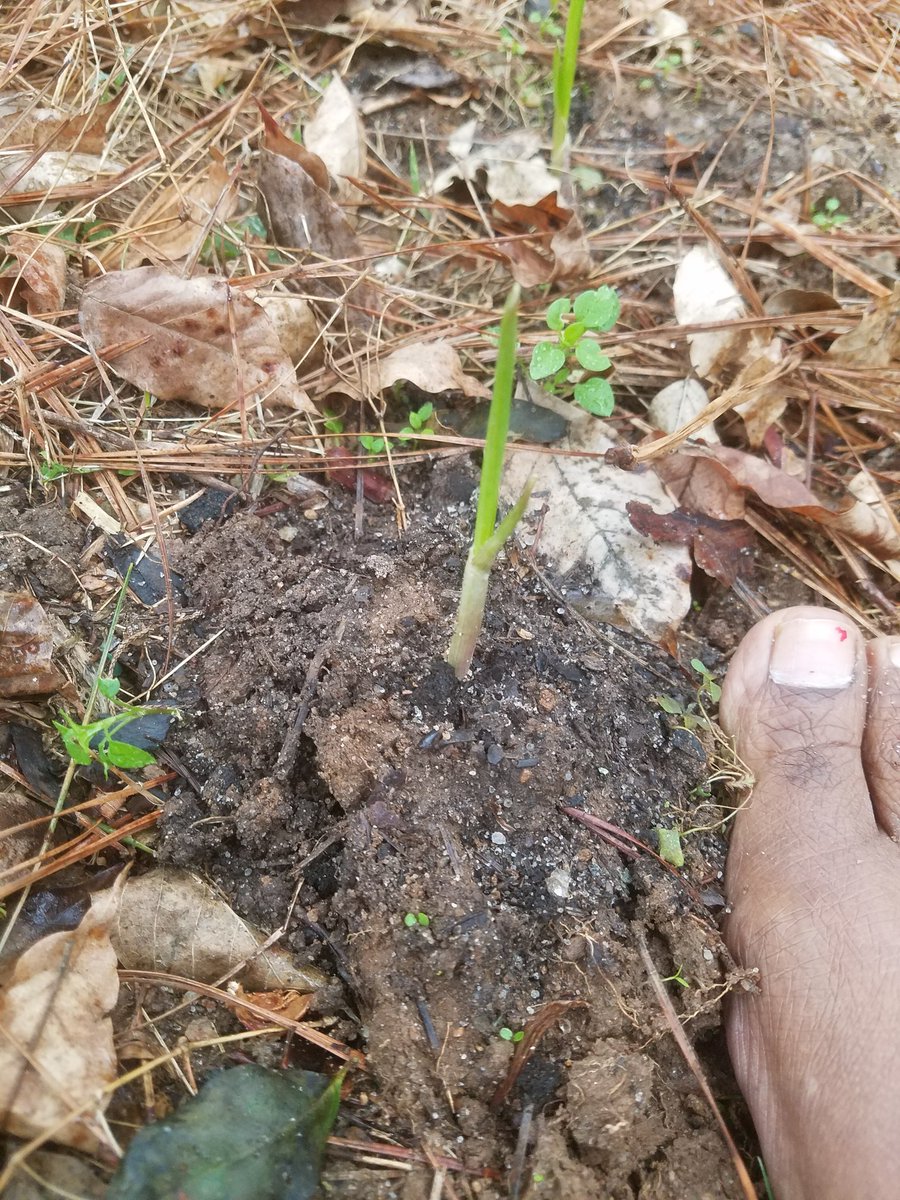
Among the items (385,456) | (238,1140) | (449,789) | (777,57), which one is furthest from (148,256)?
(777,57)

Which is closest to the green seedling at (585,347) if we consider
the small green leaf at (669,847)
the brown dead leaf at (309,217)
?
the brown dead leaf at (309,217)

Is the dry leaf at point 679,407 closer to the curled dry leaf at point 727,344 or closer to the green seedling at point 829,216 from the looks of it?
the curled dry leaf at point 727,344

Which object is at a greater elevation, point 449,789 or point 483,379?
point 483,379

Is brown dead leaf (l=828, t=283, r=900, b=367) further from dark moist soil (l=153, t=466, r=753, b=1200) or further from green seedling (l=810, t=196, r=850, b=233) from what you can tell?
dark moist soil (l=153, t=466, r=753, b=1200)

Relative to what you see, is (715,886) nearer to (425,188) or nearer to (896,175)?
(425,188)

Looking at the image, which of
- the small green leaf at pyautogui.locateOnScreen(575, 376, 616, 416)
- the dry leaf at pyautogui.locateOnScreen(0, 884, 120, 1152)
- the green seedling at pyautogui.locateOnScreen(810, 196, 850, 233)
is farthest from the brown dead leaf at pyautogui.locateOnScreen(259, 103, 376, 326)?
the dry leaf at pyautogui.locateOnScreen(0, 884, 120, 1152)

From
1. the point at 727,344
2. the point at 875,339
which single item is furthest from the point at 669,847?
the point at 875,339

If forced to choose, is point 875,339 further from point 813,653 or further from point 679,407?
point 813,653
